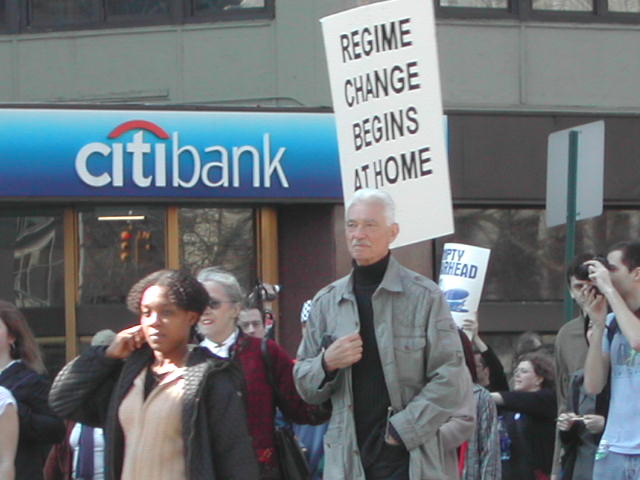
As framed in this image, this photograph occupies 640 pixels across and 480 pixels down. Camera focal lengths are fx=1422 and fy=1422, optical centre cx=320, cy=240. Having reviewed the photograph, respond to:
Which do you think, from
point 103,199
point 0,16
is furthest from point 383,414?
point 0,16

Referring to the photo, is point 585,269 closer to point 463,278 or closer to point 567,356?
point 567,356

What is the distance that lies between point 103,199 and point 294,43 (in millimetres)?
2187

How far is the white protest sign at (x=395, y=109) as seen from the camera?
23.9 ft

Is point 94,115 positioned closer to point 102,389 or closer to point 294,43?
point 294,43

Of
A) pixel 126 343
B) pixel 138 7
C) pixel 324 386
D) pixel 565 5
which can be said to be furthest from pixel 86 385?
pixel 565 5

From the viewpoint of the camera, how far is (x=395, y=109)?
297 inches

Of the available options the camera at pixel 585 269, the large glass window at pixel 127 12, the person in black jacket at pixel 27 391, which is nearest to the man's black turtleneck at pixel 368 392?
the camera at pixel 585 269

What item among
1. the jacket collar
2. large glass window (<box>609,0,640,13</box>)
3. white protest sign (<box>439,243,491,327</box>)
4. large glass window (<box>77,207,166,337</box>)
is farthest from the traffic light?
the jacket collar

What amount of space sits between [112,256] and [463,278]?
14.9ft

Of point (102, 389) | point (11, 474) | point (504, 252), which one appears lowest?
point (11, 474)

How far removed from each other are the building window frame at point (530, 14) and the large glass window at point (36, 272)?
4011mm

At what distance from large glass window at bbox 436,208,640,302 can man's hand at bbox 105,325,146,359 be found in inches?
325

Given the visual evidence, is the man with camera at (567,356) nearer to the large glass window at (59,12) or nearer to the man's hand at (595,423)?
the man's hand at (595,423)

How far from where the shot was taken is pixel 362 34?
7797 millimetres
